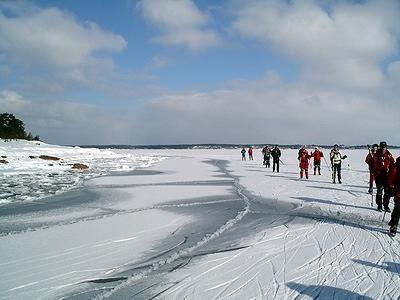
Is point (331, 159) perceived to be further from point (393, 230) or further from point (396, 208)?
point (393, 230)

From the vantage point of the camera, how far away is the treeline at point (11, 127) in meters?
56.3

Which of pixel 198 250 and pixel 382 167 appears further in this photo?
pixel 382 167

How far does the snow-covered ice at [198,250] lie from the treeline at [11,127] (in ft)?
169

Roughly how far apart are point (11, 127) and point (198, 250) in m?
60.5

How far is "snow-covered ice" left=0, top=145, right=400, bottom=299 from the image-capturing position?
4.44m

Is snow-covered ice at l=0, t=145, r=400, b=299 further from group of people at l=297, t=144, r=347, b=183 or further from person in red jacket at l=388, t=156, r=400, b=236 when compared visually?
group of people at l=297, t=144, r=347, b=183

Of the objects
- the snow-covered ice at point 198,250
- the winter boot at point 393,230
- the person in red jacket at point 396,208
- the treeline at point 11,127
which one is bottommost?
the snow-covered ice at point 198,250

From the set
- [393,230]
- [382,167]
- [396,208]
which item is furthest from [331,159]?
[393,230]

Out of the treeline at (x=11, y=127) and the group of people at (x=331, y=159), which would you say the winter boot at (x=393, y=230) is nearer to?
the group of people at (x=331, y=159)

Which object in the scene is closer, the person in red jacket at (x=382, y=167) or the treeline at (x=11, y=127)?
the person in red jacket at (x=382, y=167)

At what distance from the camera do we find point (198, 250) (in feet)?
20.0

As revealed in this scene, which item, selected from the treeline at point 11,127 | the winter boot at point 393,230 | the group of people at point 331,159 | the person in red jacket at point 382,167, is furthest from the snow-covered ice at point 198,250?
the treeline at point 11,127

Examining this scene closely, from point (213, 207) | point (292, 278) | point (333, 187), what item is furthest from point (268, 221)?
point (333, 187)

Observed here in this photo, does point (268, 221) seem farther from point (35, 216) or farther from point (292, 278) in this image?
point (35, 216)
